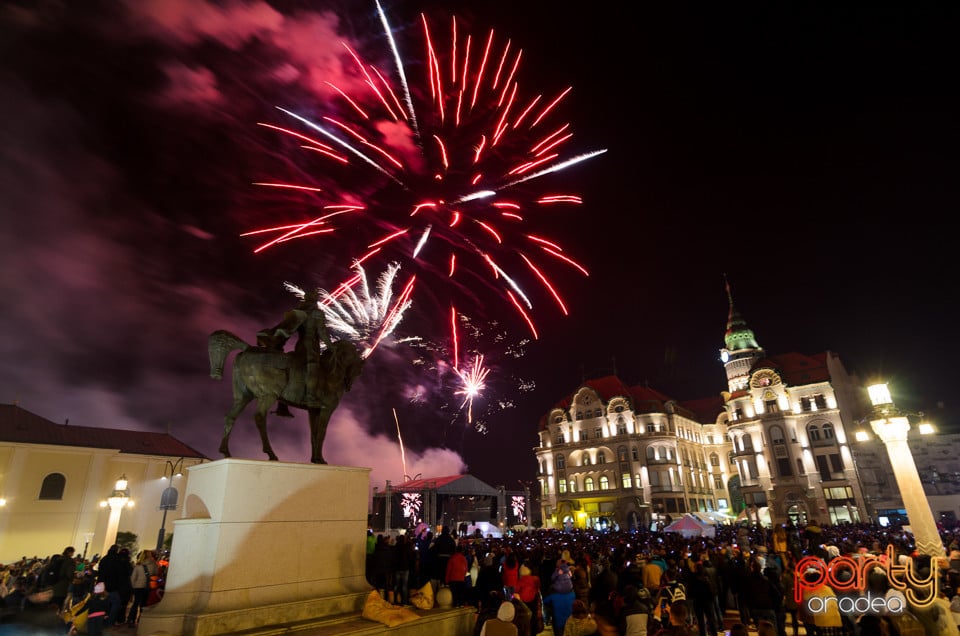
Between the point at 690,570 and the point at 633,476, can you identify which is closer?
the point at 690,570

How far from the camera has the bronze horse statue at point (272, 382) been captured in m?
8.00

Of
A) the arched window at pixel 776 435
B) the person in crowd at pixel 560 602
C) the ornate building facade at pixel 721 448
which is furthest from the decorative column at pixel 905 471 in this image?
the arched window at pixel 776 435

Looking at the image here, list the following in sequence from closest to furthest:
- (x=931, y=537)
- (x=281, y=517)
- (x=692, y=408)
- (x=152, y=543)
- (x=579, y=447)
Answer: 1. (x=281, y=517)
2. (x=931, y=537)
3. (x=152, y=543)
4. (x=579, y=447)
5. (x=692, y=408)

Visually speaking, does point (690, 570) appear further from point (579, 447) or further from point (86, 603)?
point (579, 447)

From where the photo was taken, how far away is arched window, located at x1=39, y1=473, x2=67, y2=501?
3147 cm

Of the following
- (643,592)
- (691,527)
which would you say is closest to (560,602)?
(643,592)

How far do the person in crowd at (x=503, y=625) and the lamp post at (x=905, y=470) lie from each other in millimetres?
13663

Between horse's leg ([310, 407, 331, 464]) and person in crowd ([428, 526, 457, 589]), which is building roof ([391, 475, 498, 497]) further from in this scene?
horse's leg ([310, 407, 331, 464])

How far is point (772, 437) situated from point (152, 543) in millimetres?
59110

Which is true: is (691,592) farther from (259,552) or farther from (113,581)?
(113,581)

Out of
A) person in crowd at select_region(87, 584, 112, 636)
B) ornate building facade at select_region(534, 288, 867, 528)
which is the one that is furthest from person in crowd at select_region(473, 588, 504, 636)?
ornate building facade at select_region(534, 288, 867, 528)

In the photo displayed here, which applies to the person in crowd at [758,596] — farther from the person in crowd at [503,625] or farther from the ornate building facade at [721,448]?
the ornate building facade at [721,448]

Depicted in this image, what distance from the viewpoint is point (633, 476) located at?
55.3 metres

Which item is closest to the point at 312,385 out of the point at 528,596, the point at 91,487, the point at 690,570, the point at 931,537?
the point at 528,596
